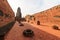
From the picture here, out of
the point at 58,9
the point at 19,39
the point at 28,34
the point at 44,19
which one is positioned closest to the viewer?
the point at 19,39

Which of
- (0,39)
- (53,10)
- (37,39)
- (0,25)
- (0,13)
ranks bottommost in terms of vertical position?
(37,39)

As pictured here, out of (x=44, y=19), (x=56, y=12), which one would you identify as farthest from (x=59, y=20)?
(x=44, y=19)

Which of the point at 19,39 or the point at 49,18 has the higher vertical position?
the point at 49,18

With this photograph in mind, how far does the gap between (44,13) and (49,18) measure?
5.48 m

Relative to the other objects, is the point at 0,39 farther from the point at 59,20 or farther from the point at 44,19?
the point at 44,19

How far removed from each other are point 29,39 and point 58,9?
34.3m

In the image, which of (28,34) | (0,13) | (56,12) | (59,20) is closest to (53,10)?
(56,12)

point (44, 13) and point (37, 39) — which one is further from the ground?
point (44, 13)

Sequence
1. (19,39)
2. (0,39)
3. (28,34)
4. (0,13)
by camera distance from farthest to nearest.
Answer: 1. (28,34)
2. (19,39)
3. (0,13)
4. (0,39)

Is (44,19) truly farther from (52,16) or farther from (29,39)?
(29,39)

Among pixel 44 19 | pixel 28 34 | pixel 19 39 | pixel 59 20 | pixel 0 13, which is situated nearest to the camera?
pixel 0 13

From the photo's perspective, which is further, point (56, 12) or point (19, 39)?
point (56, 12)

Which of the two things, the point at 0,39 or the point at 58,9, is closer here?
the point at 0,39

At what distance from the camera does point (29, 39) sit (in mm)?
13719
